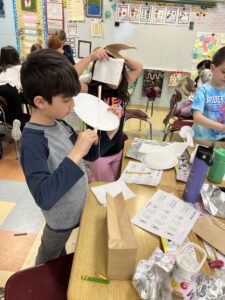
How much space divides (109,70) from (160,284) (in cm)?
100

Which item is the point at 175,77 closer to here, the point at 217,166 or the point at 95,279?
the point at 217,166

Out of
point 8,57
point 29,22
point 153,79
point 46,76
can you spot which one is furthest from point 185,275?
point 29,22

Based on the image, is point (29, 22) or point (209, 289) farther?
point (29, 22)

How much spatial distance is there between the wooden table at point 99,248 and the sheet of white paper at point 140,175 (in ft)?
0.10

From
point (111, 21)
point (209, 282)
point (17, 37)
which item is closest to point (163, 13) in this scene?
point (111, 21)

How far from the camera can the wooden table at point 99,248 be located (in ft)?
1.97

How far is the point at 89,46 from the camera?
4094 millimetres

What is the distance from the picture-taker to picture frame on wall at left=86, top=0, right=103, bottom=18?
379 centimetres

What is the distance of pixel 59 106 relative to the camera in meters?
0.79

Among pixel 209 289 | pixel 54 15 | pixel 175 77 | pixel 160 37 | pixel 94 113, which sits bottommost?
pixel 175 77

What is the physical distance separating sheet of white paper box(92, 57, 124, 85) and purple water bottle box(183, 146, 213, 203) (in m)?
0.60

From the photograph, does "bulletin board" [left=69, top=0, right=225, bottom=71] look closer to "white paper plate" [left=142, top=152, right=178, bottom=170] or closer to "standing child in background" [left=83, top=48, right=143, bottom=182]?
"standing child in background" [left=83, top=48, right=143, bottom=182]

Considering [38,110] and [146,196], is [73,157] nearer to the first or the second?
[38,110]

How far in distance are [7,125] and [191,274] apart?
2.76m
